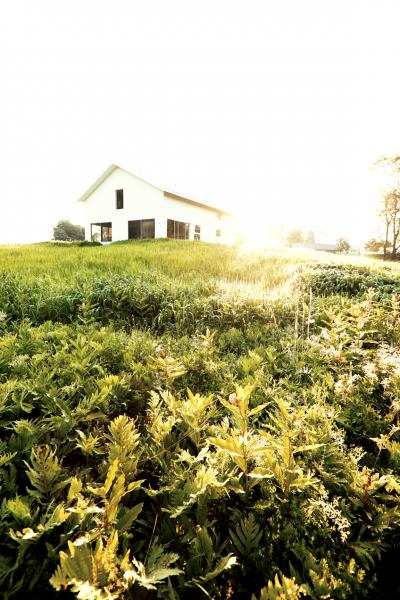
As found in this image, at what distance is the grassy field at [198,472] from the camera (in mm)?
1396

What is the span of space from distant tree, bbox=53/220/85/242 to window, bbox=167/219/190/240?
26684 mm

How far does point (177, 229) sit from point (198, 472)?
26407mm

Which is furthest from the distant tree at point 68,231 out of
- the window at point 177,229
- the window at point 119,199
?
the window at point 177,229

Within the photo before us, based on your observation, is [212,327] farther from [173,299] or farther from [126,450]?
[126,450]

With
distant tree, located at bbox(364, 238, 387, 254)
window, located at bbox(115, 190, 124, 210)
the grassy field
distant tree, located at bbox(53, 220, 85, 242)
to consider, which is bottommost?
the grassy field

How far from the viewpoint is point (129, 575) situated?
3.77 feet

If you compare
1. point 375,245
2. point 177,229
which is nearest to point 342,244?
point 375,245

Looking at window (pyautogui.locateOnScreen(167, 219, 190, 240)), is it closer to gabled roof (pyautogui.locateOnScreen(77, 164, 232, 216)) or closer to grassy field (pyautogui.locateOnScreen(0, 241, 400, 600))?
gabled roof (pyautogui.locateOnScreen(77, 164, 232, 216))

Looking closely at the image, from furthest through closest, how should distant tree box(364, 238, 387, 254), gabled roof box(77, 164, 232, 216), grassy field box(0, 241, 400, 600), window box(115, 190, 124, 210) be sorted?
distant tree box(364, 238, 387, 254)
window box(115, 190, 124, 210)
gabled roof box(77, 164, 232, 216)
grassy field box(0, 241, 400, 600)

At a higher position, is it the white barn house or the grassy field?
Answer: the white barn house

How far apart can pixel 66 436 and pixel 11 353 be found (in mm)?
1487

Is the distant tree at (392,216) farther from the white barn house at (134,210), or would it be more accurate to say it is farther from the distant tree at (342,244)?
the distant tree at (342,244)

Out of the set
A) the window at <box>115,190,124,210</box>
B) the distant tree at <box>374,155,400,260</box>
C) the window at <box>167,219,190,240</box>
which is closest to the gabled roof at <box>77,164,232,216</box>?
the window at <box>115,190,124,210</box>

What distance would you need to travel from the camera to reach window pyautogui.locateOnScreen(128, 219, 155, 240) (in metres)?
25.6
